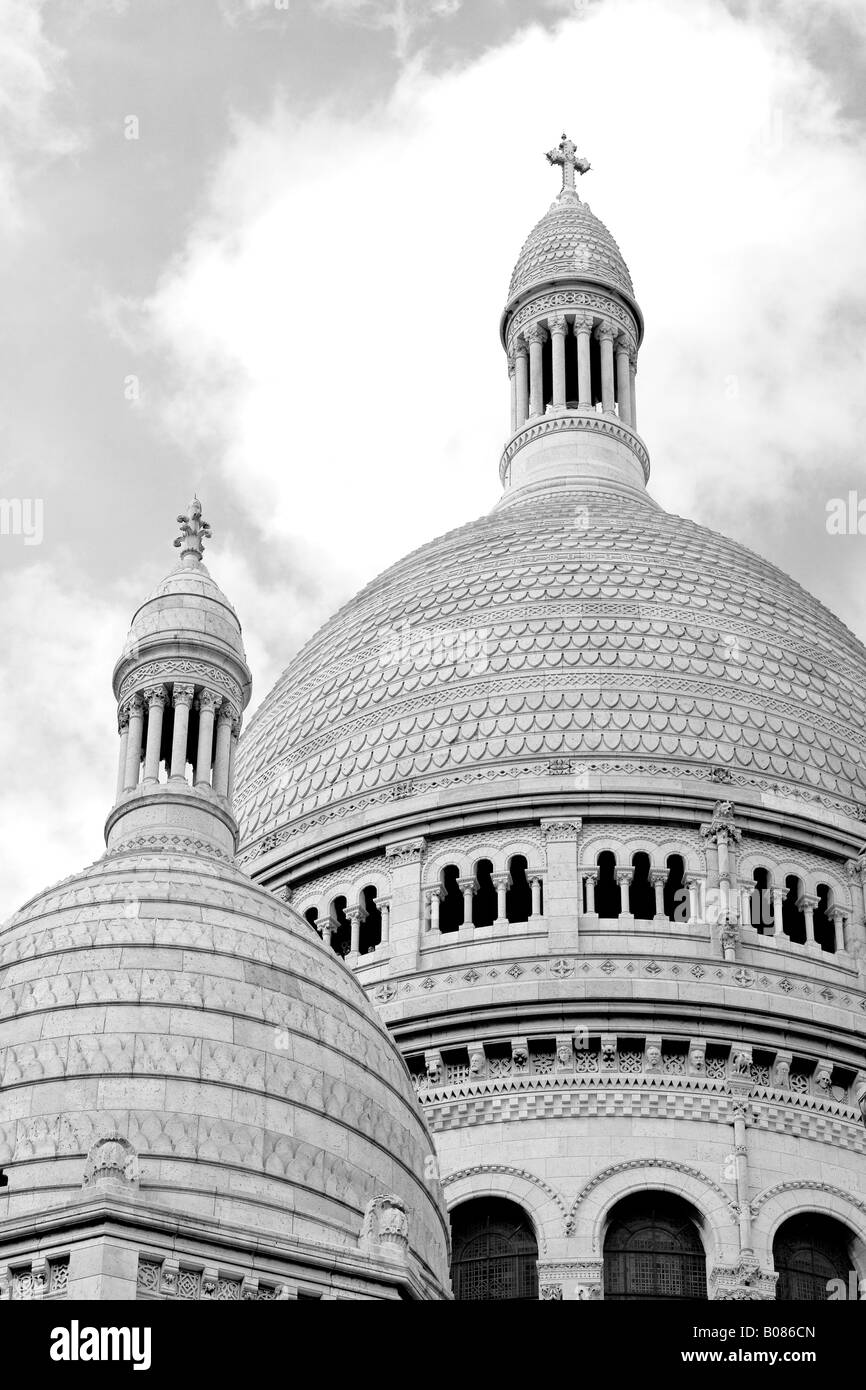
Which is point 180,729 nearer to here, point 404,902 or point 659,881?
point 404,902

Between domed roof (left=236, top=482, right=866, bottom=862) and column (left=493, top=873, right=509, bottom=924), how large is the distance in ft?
4.61

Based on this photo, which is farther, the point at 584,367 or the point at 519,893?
the point at 584,367

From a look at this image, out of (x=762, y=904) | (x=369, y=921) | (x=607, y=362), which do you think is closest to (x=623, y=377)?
(x=607, y=362)

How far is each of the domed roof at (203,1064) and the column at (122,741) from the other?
4008 millimetres

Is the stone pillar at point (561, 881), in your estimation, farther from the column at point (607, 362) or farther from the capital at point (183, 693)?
the column at point (607, 362)

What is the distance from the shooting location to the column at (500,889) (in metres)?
41.8

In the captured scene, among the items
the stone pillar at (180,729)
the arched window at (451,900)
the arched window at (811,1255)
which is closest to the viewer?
the stone pillar at (180,729)

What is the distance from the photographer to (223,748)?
119 ft

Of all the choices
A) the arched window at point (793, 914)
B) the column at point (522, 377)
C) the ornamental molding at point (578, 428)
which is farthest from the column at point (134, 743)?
the column at point (522, 377)

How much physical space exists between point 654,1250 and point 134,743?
9091 mm

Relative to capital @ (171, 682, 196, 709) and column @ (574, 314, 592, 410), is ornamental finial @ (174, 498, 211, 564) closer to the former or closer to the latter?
capital @ (171, 682, 196, 709)

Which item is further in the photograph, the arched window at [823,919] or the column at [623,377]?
the column at [623,377]

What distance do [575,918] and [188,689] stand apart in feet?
23.9
